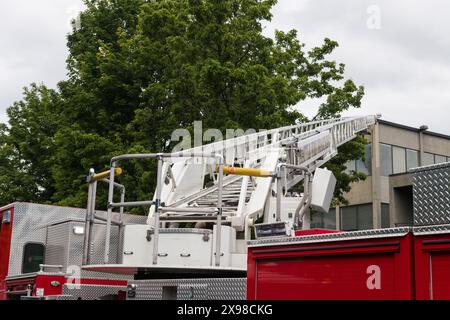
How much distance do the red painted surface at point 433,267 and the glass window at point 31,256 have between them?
265 inches

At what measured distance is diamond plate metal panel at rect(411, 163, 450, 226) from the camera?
4.57 metres

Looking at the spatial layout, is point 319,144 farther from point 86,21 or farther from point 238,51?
point 86,21

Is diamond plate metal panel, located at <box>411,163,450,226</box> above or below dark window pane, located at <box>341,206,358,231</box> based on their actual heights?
below

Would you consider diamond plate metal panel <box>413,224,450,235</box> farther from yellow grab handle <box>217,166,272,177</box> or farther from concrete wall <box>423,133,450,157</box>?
concrete wall <box>423,133,450,157</box>

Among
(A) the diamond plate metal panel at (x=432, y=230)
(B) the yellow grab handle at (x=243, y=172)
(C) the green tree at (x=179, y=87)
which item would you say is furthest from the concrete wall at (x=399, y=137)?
(A) the diamond plate metal panel at (x=432, y=230)

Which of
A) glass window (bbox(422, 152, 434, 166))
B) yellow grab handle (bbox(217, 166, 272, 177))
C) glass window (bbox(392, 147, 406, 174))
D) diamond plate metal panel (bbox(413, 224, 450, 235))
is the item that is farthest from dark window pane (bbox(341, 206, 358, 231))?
diamond plate metal panel (bbox(413, 224, 450, 235))

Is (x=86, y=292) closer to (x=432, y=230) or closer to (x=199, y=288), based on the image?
(x=199, y=288)

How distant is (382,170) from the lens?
105 feet

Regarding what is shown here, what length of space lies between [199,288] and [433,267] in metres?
2.58

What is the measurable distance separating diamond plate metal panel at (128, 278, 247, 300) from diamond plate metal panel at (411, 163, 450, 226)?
5.65 feet

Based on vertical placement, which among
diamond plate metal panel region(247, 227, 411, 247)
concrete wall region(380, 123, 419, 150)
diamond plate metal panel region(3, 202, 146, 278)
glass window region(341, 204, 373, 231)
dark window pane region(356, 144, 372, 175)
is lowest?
diamond plate metal panel region(247, 227, 411, 247)

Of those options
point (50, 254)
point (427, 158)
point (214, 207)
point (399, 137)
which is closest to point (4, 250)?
point (50, 254)

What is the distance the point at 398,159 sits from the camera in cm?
3319

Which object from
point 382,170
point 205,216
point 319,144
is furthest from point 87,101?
point 382,170
